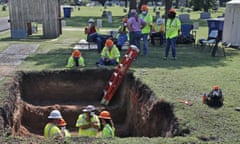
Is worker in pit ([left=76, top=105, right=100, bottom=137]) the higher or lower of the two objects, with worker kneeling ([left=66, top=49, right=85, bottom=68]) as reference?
lower

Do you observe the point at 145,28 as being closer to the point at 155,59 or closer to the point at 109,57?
the point at 155,59

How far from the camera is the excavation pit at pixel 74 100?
9.61 m

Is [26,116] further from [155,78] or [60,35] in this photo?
[60,35]

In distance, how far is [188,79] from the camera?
11.0 metres

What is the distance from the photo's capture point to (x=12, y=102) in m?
9.53

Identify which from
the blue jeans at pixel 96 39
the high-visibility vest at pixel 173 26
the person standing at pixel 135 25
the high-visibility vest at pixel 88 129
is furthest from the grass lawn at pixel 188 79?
the high-visibility vest at pixel 88 129

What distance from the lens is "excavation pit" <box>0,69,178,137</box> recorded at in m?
9.61

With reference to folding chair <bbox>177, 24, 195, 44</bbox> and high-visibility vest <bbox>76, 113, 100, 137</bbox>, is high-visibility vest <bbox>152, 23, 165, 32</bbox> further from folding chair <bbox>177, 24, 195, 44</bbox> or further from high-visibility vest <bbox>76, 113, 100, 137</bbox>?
high-visibility vest <bbox>76, 113, 100, 137</bbox>

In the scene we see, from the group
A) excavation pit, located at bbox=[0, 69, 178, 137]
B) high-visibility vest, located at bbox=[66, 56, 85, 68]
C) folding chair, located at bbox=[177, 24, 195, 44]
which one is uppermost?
folding chair, located at bbox=[177, 24, 195, 44]

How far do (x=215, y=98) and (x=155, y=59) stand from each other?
266 inches

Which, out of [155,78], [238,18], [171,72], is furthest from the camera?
[238,18]

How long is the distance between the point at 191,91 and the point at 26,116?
5.33 metres

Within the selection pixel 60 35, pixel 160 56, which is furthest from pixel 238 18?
pixel 60 35

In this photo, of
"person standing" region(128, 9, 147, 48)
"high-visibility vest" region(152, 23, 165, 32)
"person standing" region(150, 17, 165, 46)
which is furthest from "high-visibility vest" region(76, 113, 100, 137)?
"high-visibility vest" region(152, 23, 165, 32)
